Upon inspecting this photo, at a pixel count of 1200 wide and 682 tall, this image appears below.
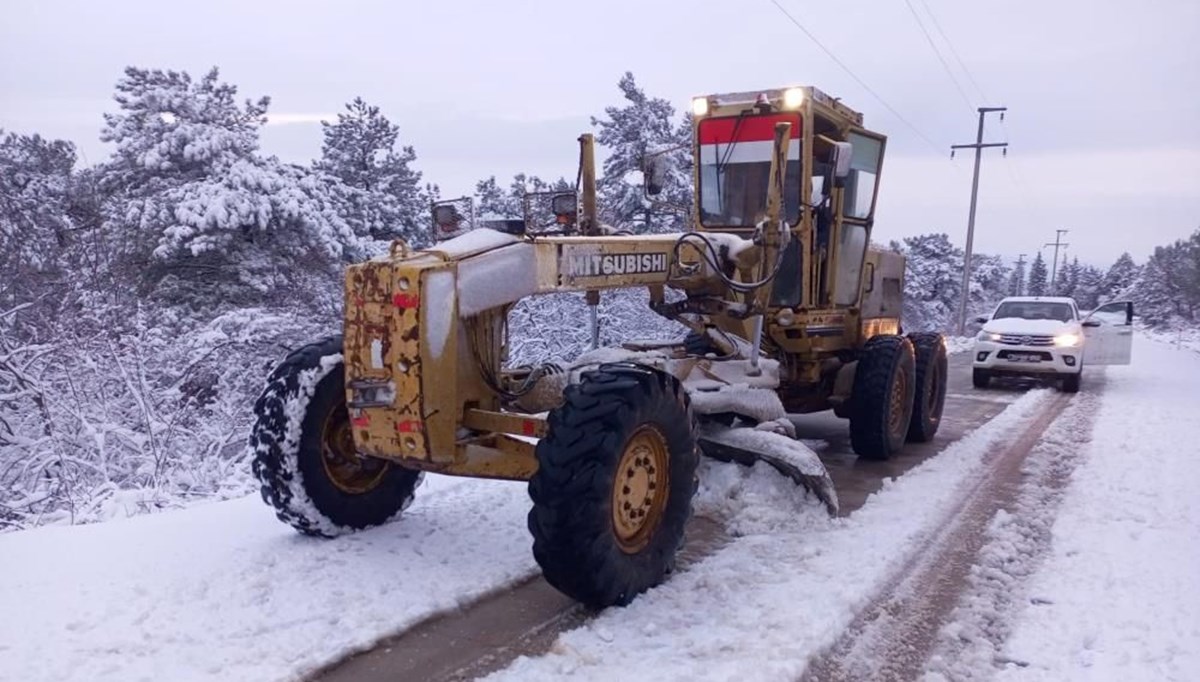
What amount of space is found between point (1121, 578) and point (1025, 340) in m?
9.92

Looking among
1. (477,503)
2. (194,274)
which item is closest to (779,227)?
(477,503)

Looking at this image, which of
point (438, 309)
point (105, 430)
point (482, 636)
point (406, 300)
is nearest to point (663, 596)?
point (482, 636)

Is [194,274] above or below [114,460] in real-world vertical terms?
above

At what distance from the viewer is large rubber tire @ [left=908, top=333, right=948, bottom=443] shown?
28.0ft

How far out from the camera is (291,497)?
4.53 meters

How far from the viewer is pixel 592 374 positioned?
4117mm

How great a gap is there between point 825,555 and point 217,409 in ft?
22.5

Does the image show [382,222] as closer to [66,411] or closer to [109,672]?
[66,411]

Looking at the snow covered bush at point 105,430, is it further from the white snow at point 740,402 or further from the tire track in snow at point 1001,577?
the tire track in snow at point 1001,577

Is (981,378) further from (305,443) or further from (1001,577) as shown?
(305,443)

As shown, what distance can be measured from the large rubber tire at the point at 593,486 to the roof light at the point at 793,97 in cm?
365

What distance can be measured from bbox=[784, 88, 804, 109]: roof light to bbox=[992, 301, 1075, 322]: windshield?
9.65m

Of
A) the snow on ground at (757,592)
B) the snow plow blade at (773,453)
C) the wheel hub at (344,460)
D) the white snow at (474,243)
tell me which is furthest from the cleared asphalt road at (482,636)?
the white snow at (474,243)

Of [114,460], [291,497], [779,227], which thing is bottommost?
[114,460]
